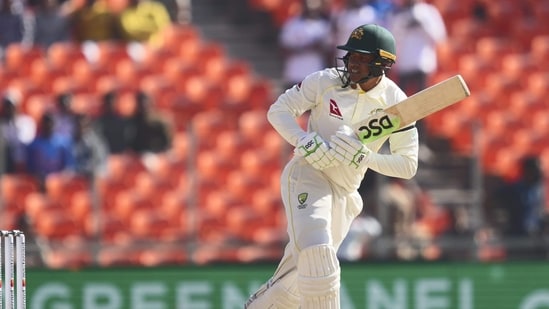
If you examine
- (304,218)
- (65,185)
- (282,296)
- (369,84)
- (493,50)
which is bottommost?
(282,296)

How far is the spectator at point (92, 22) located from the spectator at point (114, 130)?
251cm

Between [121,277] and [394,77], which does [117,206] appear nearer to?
[121,277]

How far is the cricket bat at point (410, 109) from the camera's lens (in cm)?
740

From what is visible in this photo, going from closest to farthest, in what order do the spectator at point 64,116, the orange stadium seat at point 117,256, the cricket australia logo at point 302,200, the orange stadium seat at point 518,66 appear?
the cricket australia logo at point 302,200 < the orange stadium seat at point 117,256 < the spectator at point 64,116 < the orange stadium seat at point 518,66

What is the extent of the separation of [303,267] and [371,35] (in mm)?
1345

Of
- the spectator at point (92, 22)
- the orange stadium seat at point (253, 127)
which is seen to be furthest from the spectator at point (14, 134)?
the orange stadium seat at point (253, 127)

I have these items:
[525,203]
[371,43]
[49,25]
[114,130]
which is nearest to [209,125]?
[114,130]

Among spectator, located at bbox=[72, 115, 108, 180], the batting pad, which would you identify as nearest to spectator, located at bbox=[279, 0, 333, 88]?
spectator, located at bbox=[72, 115, 108, 180]

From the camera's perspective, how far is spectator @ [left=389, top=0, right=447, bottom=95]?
1337cm

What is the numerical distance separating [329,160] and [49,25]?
7530 mm

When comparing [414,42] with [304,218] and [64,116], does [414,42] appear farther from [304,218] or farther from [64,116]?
[304,218]

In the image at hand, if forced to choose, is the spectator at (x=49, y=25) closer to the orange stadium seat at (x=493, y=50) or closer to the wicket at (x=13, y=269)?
the orange stadium seat at (x=493, y=50)

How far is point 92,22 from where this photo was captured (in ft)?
47.2

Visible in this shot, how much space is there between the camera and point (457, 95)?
24.3 feet
